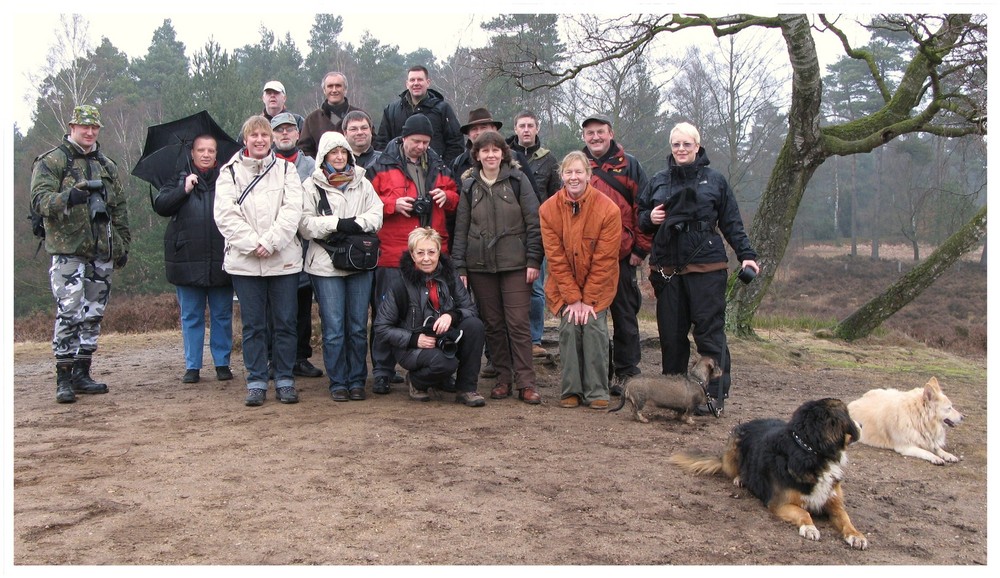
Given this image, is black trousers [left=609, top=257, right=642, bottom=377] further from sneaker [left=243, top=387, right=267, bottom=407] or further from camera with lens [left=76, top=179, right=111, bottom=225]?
camera with lens [left=76, top=179, right=111, bottom=225]

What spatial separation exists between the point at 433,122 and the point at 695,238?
2792 mm

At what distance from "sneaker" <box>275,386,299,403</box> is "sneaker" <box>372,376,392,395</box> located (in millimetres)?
690

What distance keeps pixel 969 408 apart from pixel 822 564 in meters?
4.26

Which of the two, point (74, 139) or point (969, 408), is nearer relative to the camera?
point (74, 139)

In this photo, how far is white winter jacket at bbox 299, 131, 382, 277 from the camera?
615 cm

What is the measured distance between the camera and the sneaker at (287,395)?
6.20 metres

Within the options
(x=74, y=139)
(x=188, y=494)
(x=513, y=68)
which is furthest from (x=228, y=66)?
(x=188, y=494)

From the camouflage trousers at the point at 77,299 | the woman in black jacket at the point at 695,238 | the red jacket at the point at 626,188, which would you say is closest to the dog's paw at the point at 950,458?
the woman in black jacket at the point at 695,238

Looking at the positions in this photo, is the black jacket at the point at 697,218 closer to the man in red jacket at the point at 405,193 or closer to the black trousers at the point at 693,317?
the black trousers at the point at 693,317

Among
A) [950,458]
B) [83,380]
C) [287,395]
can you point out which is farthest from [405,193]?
[950,458]

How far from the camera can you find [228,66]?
2467cm

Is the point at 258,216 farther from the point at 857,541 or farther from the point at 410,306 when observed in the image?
the point at 857,541

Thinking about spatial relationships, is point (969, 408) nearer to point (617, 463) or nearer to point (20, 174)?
point (617, 463)

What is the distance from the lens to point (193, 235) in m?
6.65
